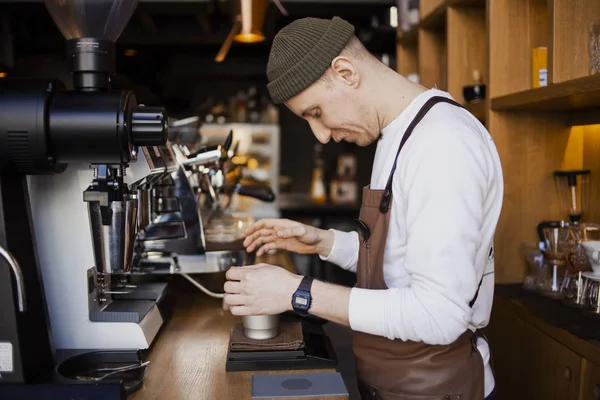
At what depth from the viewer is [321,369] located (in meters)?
1.38

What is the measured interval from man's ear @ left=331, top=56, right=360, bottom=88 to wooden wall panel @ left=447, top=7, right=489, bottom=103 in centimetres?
161

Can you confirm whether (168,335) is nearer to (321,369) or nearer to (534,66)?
(321,369)

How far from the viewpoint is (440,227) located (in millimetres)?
Answer: 1082

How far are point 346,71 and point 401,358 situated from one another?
0.61 metres

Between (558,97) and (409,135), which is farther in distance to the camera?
(558,97)

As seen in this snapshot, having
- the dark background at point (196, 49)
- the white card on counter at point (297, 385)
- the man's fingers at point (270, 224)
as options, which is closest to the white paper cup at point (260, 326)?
the white card on counter at point (297, 385)

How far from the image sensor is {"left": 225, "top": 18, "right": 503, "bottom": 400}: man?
3.62ft

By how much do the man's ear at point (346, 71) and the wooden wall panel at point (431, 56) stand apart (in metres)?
2.12

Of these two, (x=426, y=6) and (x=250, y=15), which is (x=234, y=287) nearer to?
(x=250, y=15)

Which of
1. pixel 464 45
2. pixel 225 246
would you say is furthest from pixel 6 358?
pixel 464 45

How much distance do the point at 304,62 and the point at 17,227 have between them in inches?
25.7

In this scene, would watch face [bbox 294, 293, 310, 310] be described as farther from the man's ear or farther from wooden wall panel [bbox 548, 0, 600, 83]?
wooden wall panel [bbox 548, 0, 600, 83]

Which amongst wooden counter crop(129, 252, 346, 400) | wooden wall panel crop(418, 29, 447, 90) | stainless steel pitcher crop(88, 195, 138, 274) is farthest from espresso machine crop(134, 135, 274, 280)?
wooden wall panel crop(418, 29, 447, 90)

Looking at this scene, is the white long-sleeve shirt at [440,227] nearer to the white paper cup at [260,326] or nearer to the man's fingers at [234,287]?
the man's fingers at [234,287]
